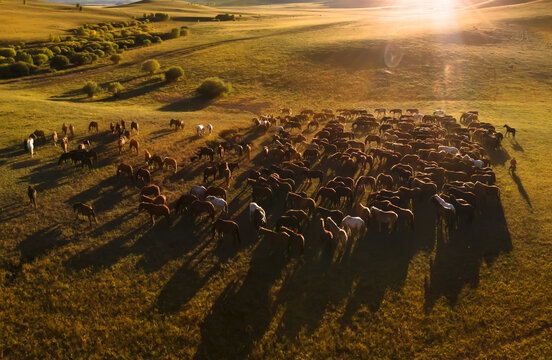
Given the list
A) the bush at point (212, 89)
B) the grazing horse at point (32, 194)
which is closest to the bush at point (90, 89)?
the bush at point (212, 89)

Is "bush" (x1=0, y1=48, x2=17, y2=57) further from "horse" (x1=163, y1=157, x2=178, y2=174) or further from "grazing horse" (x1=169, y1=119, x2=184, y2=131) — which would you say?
"horse" (x1=163, y1=157, x2=178, y2=174)

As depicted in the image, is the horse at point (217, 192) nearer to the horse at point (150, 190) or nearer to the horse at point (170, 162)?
the horse at point (150, 190)

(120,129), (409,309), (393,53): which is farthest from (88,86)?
(393,53)

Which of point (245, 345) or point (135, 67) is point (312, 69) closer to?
point (135, 67)

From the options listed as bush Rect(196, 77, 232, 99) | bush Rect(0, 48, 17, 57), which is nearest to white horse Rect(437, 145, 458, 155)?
bush Rect(196, 77, 232, 99)

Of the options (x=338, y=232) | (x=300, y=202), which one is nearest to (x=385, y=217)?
(x=338, y=232)
